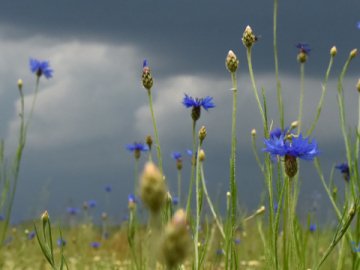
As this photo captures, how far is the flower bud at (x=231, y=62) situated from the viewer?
1.83 m

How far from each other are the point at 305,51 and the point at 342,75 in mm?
268

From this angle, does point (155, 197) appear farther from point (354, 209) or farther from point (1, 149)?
point (1, 149)

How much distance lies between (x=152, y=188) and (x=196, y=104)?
1.44m

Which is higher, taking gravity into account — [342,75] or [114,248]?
[342,75]

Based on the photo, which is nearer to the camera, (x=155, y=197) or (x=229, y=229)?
(x=155, y=197)

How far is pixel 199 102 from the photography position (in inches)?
80.6

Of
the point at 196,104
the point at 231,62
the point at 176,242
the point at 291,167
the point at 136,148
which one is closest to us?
the point at 176,242

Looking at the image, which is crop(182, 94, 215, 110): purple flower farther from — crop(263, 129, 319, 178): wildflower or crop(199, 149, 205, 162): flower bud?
crop(263, 129, 319, 178): wildflower

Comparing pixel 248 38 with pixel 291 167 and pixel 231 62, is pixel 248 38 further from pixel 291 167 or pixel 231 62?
pixel 291 167

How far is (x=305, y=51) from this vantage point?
99.5 inches

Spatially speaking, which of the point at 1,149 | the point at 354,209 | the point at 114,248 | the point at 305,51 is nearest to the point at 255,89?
the point at 354,209

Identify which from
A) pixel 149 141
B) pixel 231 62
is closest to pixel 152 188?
pixel 231 62

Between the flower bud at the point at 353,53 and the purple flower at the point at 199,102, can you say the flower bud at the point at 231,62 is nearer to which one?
the purple flower at the point at 199,102

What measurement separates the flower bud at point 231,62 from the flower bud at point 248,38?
0.09 m
